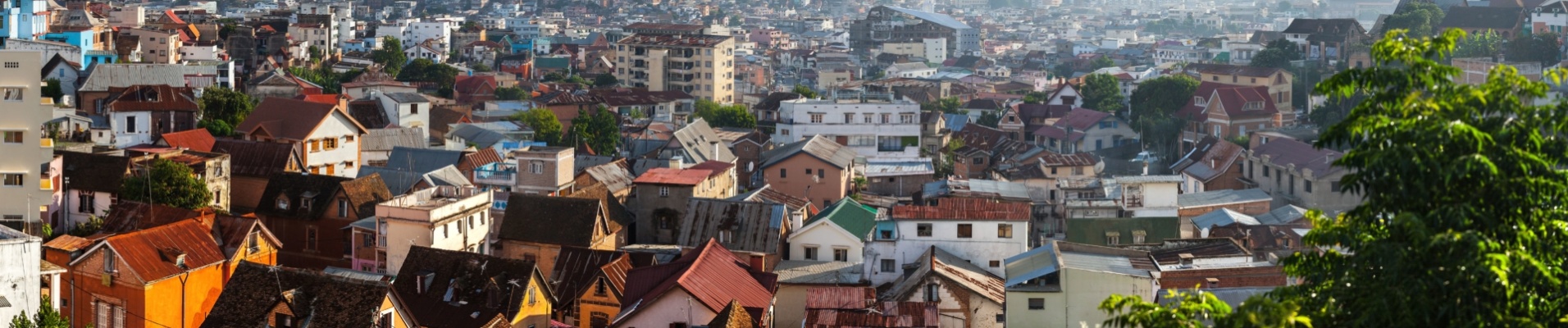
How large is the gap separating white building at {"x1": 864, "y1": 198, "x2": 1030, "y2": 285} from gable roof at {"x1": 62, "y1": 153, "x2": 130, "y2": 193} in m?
9.95

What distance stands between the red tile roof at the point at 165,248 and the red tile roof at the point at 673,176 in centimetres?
645

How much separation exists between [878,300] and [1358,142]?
33.0 ft

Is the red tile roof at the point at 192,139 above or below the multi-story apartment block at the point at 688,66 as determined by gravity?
below

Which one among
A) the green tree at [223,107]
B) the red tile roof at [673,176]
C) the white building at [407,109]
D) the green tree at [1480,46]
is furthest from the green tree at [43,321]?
the green tree at [1480,46]

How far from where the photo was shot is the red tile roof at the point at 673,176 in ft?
74.9

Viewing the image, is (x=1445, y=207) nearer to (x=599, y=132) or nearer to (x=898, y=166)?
(x=898, y=166)

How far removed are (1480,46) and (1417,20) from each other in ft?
8.82

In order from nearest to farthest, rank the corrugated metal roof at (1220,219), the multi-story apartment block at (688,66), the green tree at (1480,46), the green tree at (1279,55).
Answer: the corrugated metal roof at (1220,219) < the green tree at (1480,46) < the green tree at (1279,55) < the multi-story apartment block at (688,66)

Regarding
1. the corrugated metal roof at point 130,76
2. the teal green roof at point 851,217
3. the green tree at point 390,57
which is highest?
the green tree at point 390,57

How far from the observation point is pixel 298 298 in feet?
46.5

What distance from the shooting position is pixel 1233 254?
58.4ft

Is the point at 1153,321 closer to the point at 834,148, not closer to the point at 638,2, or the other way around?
the point at 834,148

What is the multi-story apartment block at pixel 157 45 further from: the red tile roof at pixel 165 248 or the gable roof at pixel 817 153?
the red tile roof at pixel 165 248

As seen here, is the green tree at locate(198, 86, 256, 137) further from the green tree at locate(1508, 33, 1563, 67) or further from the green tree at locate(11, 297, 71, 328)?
the green tree at locate(1508, 33, 1563, 67)
